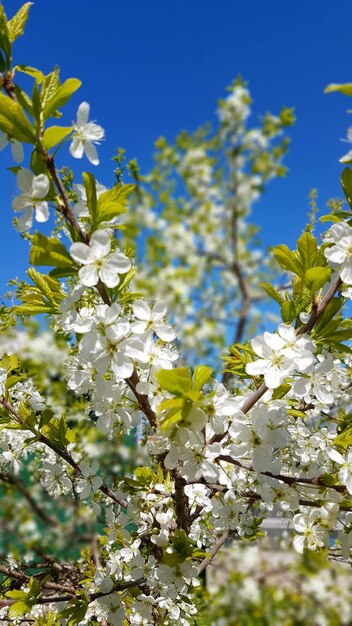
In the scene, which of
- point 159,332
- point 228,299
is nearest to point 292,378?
point 159,332

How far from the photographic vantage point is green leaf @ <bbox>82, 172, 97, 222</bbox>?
0.96m

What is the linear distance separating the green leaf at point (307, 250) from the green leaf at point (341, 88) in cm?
36

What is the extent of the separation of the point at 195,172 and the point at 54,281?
407 cm

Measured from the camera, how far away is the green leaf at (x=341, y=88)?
75 cm

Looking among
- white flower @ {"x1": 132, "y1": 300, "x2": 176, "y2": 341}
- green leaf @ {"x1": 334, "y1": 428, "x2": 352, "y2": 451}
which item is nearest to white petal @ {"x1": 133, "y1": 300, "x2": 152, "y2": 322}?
white flower @ {"x1": 132, "y1": 300, "x2": 176, "y2": 341}

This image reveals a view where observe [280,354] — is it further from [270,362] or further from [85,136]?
[85,136]

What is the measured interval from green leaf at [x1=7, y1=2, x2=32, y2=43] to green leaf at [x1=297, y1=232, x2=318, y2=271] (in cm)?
74

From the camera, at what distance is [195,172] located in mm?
5027

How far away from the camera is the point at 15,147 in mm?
930

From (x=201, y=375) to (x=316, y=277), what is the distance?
1.13 feet

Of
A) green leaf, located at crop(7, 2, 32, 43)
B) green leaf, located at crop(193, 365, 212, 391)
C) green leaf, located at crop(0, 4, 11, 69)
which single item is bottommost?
green leaf, located at crop(193, 365, 212, 391)

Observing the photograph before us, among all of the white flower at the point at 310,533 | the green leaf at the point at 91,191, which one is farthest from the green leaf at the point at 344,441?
the green leaf at the point at 91,191

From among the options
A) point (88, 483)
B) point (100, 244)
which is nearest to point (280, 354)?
point (100, 244)

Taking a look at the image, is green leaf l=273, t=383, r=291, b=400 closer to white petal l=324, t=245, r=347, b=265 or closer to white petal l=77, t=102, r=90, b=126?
white petal l=324, t=245, r=347, b=265
